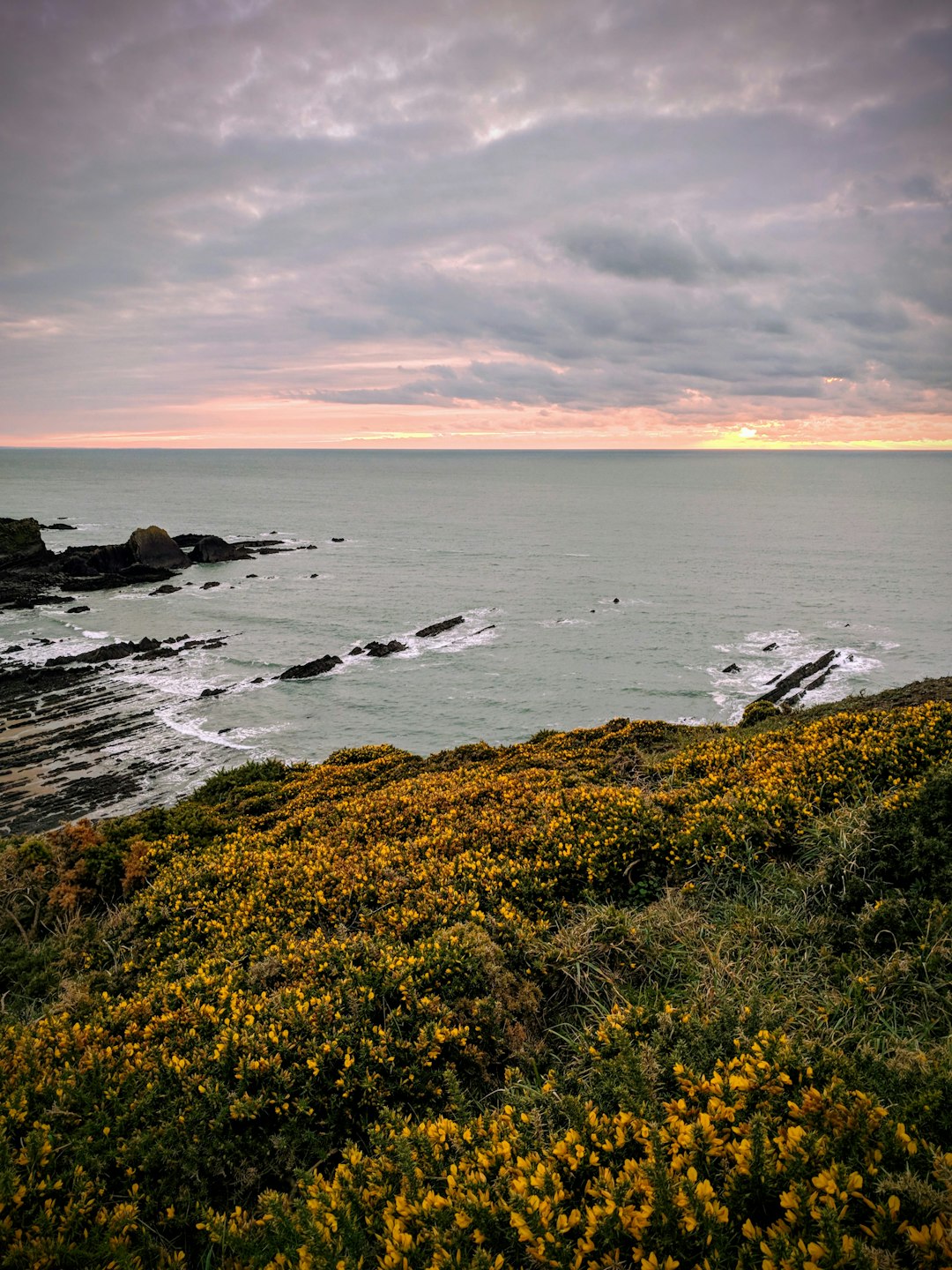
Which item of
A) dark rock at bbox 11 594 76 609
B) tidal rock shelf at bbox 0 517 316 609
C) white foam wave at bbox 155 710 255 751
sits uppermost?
tidal rock shelf at bbox 0 517 316 609

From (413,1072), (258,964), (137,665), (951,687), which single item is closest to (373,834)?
(258,964)

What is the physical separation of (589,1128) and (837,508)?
118m

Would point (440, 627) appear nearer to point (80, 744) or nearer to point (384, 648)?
point (384, 648)

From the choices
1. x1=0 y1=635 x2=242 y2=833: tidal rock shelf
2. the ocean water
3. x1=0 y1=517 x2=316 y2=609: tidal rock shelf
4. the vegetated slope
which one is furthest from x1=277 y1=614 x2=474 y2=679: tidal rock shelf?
the vegetated slope

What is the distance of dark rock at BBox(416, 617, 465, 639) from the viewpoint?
4106cm

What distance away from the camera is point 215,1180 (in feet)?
14.0

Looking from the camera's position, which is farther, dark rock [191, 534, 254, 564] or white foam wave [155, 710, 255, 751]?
dark rock [191, 534, 254, 564]

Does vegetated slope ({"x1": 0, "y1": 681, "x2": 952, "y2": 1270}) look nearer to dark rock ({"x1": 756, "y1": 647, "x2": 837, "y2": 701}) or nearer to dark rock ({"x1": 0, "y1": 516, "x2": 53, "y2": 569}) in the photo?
dark rock ({"x1": 756, "y1": 647, "x2": 837, "y2": 701})

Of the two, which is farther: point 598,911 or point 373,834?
point 373,834

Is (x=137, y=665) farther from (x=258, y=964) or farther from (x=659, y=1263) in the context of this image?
(x=659, y=1263)

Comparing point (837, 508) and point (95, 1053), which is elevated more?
point (837, 508)

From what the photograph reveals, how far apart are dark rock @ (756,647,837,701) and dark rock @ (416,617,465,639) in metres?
19.3

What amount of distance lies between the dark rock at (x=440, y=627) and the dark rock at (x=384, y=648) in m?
2.27

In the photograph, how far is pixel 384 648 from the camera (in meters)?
37.9
